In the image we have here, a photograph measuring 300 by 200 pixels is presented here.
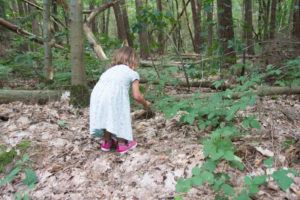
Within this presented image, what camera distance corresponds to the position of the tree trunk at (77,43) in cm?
385

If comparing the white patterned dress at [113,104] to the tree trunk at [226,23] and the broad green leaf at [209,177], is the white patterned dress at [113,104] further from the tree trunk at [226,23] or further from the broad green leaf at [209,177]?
the tree trunk at [226,23]

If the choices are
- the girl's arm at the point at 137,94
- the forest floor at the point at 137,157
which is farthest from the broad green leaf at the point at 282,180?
the girl's arm at the point at 137,94

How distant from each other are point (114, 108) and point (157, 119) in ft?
4.20

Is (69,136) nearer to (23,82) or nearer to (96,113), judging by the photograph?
(96,113)

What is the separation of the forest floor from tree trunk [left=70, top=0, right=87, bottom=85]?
92 centimetres

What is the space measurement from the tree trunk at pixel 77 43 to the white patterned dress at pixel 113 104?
1.60 meters

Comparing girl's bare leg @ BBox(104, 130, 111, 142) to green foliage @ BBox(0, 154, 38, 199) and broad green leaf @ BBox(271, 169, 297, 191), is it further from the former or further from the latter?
broad green leaf @ BBox(271, 169, 297, 191)

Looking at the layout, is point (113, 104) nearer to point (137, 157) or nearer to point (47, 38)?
point (137, 157)

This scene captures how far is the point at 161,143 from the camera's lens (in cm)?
285

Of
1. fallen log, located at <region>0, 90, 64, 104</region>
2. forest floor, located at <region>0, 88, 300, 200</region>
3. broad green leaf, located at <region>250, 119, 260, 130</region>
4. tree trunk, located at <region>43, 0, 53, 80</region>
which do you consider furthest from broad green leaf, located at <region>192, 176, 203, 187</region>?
tree trunk, located at <region>43, 0, 53, 80</region>

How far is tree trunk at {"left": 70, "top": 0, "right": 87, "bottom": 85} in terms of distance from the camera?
3849mm

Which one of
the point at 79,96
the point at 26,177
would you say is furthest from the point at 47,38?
the point at 26,177

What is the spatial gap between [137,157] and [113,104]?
0.71 m

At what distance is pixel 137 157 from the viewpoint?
2.57 meters
